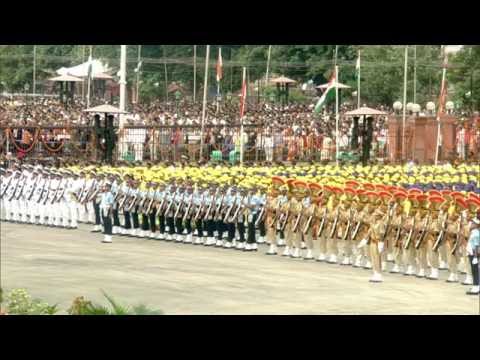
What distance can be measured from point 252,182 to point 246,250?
52.1 inches

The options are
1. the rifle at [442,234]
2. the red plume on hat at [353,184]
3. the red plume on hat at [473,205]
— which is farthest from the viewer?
the red plume on hat at [353,184]

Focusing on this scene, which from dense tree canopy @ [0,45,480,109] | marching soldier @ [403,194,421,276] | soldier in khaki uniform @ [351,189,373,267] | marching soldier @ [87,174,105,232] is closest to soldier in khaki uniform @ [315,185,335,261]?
soldier in khaki uniform @ [351,189,373,267]

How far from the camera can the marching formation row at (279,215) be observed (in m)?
22.4

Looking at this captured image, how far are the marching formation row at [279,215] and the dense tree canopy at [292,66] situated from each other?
536 inches

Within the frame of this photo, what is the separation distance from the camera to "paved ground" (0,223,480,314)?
1986 centimetres

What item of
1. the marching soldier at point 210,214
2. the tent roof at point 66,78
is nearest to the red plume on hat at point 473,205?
the marching soldier at point 210,214

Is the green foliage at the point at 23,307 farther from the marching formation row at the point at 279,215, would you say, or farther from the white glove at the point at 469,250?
the marching formation row at the point at 279,215

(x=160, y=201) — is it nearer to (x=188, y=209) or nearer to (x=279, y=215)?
(x=188, y=209)

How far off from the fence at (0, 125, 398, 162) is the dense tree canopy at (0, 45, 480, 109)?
519 cm

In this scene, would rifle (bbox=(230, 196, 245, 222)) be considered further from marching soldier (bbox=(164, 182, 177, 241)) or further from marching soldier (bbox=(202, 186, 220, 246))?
marching soldier (bbox=(164, 182, 177, 241))

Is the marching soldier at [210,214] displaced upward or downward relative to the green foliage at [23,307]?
upward

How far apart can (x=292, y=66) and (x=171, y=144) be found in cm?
1263
